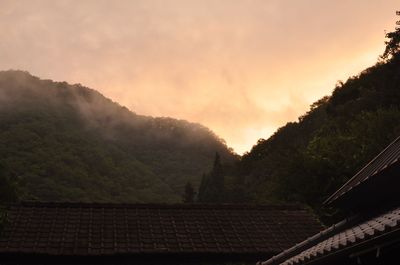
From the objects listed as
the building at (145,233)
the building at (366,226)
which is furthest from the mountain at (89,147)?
the building at (366,226)

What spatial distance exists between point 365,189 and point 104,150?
6894 centimetres

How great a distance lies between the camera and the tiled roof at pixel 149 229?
15.6m

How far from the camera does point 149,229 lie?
17.2 metres

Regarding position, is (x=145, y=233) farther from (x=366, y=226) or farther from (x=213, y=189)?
(x=213, y=189)

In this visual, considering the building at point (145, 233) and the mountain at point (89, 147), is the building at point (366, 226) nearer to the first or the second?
the building at point (145, 233)

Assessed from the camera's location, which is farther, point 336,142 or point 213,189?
point 213,189

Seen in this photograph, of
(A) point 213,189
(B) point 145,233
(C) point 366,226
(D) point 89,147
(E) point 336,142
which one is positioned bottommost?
(D) point 89,147

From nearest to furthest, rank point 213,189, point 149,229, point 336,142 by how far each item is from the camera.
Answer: point 149,229 → point 336,142 → point 213,189

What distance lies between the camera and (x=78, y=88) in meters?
119

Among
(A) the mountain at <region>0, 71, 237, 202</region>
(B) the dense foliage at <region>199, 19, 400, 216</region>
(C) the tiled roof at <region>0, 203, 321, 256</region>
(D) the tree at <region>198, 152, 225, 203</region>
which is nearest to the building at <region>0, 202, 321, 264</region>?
(C) the tiled roof at <region>0, 203, 321, 256</region>

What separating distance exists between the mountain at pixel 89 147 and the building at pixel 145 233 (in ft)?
88.9

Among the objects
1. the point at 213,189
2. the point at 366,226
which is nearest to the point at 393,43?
the point at 213,189

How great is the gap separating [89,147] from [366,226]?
70.3 metres

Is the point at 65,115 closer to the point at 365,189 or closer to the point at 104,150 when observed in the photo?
the point at 104,150
